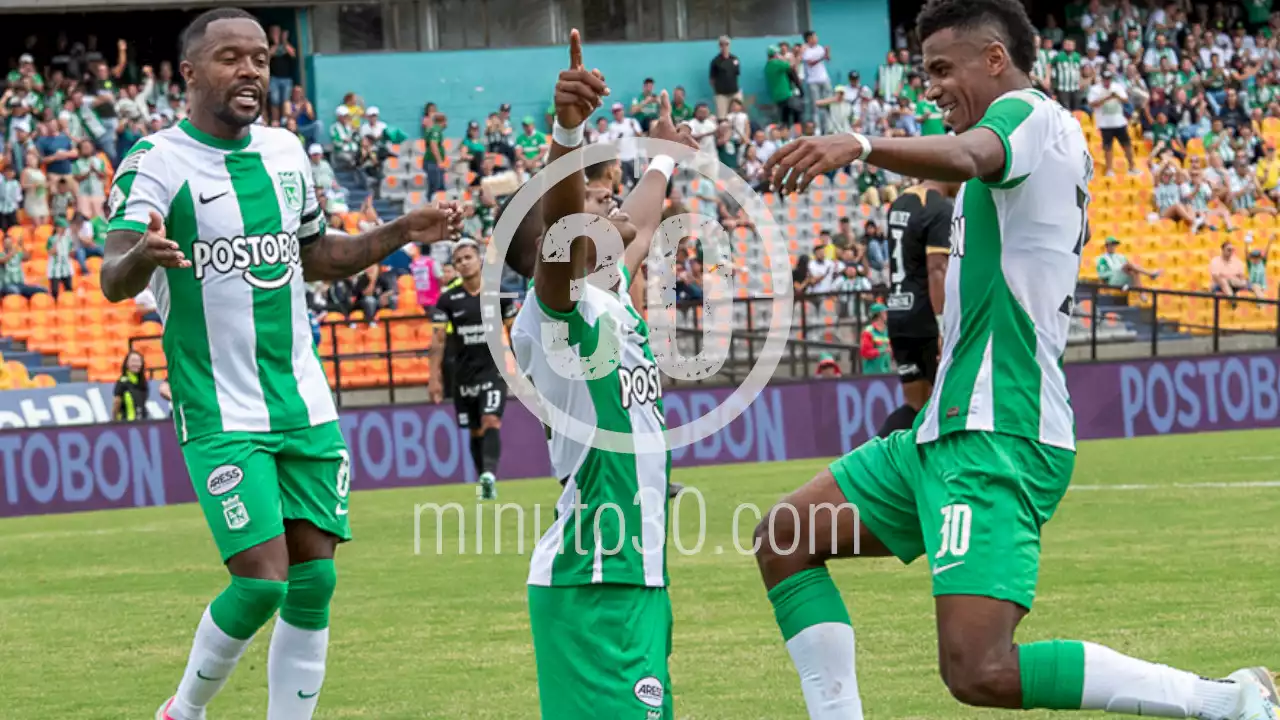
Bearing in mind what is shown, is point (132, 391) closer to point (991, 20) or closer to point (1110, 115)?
point (991, 20)

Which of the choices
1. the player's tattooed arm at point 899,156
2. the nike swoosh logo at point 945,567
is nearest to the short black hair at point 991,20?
the player's tattooed arm at point 899,156

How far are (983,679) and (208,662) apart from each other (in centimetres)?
275

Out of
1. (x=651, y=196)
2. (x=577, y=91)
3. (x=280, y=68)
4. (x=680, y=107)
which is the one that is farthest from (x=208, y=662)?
(x=280, y=68)

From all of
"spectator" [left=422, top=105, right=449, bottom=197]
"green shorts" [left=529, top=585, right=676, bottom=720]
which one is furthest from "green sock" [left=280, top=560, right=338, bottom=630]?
"spectator" [left=422, top=105, right=449, bottom=197]

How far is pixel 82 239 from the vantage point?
86.1 feet

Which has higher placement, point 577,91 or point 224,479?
point 577,91

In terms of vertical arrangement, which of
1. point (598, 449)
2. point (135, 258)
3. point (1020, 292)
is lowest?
point (598, 449)

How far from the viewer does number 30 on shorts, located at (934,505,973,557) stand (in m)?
5.57

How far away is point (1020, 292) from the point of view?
5621 mm

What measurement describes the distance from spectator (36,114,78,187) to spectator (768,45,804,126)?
42.0ft

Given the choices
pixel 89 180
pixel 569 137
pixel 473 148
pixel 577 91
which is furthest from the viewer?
pixel 473 148

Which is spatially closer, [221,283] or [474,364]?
[221,283]

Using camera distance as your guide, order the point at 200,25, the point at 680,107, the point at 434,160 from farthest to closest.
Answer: the point at 680,107
the point at 434,160
the point at 200,25

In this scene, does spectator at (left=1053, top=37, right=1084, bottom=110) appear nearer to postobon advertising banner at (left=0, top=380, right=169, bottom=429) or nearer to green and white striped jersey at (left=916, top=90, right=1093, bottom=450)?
postobon advertising banner at (left=0, top=380, right=169, bottom=429)
